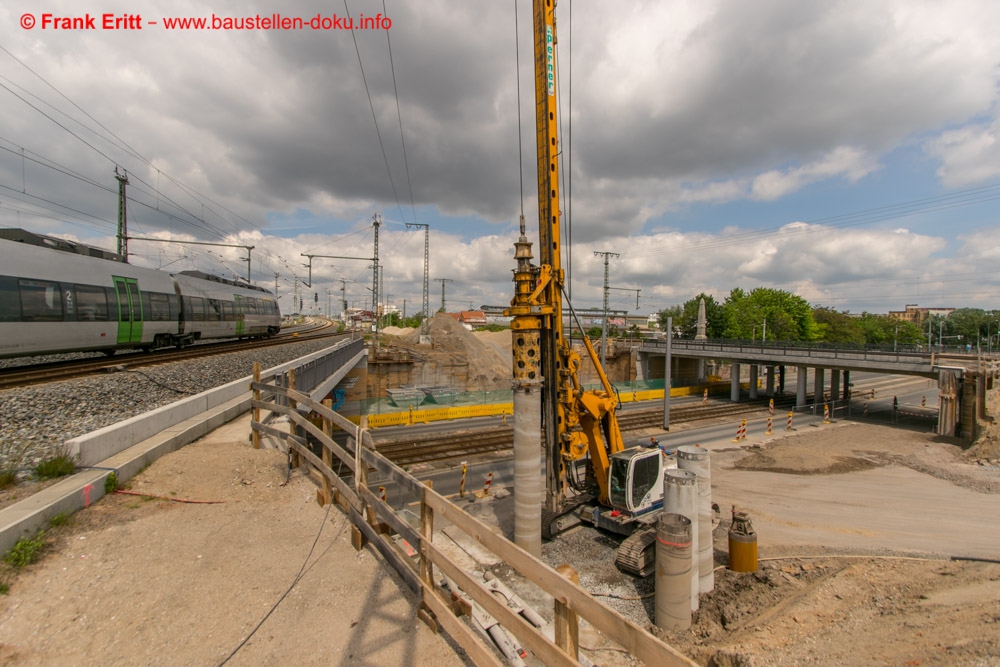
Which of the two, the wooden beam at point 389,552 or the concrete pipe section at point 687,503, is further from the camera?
the concrete pipe section at point 687,503

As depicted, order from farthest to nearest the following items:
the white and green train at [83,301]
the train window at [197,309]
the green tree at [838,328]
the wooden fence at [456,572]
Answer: the green tree at [838,328], the train window at [197,309], the white and green train at [83,301], the wooden fence at [456,572]

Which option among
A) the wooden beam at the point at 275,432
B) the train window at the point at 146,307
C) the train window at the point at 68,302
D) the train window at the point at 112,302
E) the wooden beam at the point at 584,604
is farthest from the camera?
the train window at the point at 146,307

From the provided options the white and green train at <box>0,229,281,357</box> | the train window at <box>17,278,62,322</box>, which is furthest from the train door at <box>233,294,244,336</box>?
the train window at <box>17,278,62,322</box>

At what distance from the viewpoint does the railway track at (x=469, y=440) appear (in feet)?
67.5

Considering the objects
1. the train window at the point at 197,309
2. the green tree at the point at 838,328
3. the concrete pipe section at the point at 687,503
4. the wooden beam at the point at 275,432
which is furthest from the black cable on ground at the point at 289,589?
the green tree at the point at 838,328

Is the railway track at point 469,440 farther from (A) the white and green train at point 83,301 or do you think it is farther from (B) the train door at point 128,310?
(A) the white and green train at point 83,301

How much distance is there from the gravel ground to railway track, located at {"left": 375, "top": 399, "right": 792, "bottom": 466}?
8.26 meters

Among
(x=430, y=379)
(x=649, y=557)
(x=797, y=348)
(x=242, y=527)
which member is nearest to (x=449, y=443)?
(x=649, y=557)

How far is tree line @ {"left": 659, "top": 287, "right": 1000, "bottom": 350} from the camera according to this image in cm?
7988

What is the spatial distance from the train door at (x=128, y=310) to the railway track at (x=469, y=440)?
382 inches

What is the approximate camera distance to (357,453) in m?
5.52

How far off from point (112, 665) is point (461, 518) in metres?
2.84

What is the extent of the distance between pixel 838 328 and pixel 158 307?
4528 inches

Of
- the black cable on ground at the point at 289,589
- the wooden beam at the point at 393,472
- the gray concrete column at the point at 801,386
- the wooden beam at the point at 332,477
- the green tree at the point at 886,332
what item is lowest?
the gray concrete column at the point at 801,386
